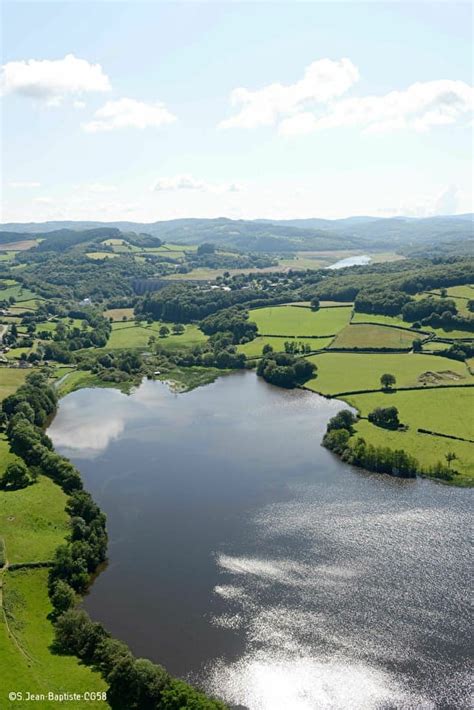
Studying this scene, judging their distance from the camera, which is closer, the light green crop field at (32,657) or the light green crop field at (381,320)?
the light green crop field at (32,657)

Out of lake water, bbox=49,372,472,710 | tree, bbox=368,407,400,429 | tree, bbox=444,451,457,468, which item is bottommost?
lake water, bbox=49,372,472,710

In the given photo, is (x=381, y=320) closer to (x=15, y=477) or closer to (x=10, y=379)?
(x=10, y=379)

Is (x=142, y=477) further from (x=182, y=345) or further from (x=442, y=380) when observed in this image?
(x=182, y=345)

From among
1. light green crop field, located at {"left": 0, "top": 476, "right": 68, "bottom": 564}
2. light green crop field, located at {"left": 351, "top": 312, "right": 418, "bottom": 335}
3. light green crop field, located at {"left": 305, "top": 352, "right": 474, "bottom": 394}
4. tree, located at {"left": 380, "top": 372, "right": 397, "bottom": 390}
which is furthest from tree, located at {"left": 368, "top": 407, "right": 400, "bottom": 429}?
light green crop field, located at {"left": 351, "top": 312, "right": 418, "bottom": 335}

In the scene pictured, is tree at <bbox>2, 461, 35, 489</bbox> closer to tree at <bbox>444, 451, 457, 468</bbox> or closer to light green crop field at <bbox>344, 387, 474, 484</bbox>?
light green crop field at <bbox>344, 387, 474, 484</bbox>

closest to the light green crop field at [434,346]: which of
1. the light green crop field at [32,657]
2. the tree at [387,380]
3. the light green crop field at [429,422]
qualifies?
the light green crop field at [429,422]

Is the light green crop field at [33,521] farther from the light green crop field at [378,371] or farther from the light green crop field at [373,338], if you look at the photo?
the light green crop field at [373,338]

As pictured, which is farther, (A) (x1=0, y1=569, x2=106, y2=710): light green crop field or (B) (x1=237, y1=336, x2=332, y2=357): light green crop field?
(B) (x1=237, y1=336, x2=332, y2=357): light green crop field
